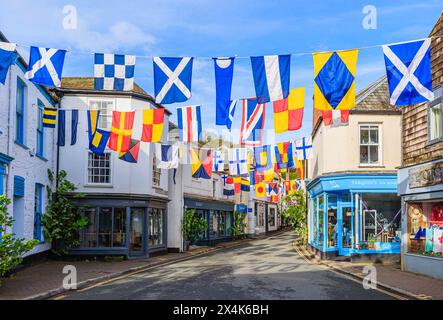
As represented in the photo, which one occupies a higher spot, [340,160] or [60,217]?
[340,160]

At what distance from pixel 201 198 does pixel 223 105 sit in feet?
70.6

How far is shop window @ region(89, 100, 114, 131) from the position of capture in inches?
997

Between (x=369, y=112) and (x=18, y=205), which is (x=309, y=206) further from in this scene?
(x=18, y=205)

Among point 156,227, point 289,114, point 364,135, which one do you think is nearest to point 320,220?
point 364,135

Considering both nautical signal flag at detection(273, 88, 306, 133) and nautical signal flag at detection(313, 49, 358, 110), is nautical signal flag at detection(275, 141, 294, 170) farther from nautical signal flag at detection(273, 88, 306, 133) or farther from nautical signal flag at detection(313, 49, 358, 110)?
nautical signal flag at detection(313, 49, 358, 110)

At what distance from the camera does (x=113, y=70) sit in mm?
14602

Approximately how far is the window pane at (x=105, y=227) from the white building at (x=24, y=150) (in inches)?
100

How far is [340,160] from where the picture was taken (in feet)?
81.0

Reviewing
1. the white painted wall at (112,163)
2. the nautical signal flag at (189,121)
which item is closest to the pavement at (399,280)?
the nautical signal flag at (189,121)

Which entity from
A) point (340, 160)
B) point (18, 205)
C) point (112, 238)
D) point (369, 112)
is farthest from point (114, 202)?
point (369, 112)

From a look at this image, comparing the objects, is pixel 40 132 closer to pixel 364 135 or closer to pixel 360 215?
pixel 364 135

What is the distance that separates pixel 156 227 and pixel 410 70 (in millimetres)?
18602

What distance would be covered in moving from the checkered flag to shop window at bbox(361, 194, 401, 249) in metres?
14.0

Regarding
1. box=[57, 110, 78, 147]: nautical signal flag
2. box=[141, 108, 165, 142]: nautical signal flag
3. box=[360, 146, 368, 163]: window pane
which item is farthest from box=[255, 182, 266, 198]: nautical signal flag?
box=[141, 108, 165, 142]: nautical signal flag
